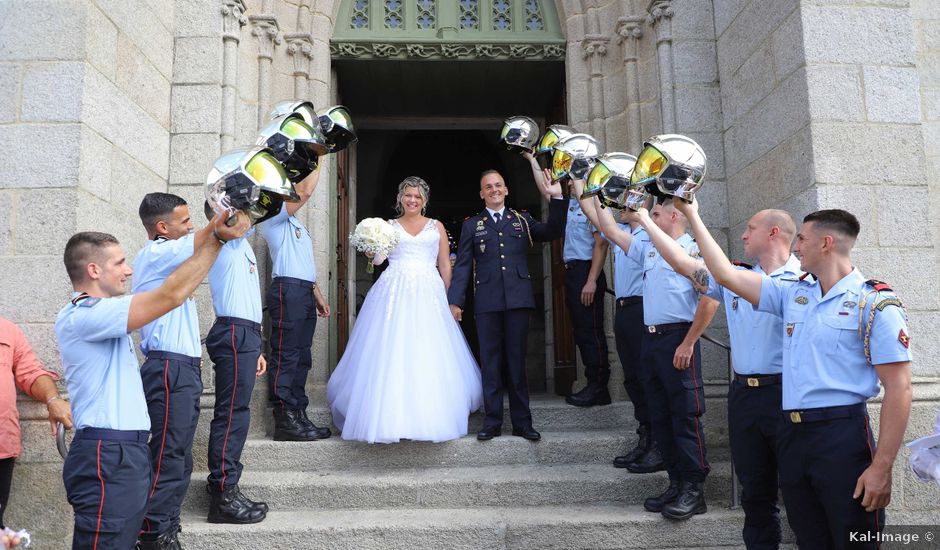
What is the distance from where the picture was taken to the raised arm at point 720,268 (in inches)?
116

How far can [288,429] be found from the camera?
4883 millimetres

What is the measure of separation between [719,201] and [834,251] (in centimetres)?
268

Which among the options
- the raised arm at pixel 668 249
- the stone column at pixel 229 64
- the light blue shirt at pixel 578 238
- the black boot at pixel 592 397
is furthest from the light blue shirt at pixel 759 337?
the stone column at pixel 229 64

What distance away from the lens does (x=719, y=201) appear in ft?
18.1

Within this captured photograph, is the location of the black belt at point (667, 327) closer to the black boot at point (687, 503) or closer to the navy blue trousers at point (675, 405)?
the navy blue trousers at point (675, 405)

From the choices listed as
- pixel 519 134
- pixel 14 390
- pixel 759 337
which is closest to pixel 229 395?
pixel 14 390

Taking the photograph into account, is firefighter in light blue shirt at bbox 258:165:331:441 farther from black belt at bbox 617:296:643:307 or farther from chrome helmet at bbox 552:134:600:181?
black belt at bbox 617:296:643:307

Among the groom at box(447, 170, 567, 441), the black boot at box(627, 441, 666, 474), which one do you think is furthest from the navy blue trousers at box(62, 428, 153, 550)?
the black boot at box(627, 441, 666, 474)

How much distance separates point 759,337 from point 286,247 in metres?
3.12

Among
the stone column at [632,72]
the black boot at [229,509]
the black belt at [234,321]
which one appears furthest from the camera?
the stone column at [632,72]

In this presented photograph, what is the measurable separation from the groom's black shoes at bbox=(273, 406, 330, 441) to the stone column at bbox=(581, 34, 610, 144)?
3384mm

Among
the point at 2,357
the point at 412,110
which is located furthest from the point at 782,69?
the point at 2,357

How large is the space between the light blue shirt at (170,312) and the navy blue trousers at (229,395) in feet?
1.28

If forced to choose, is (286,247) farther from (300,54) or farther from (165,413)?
(300,54)
